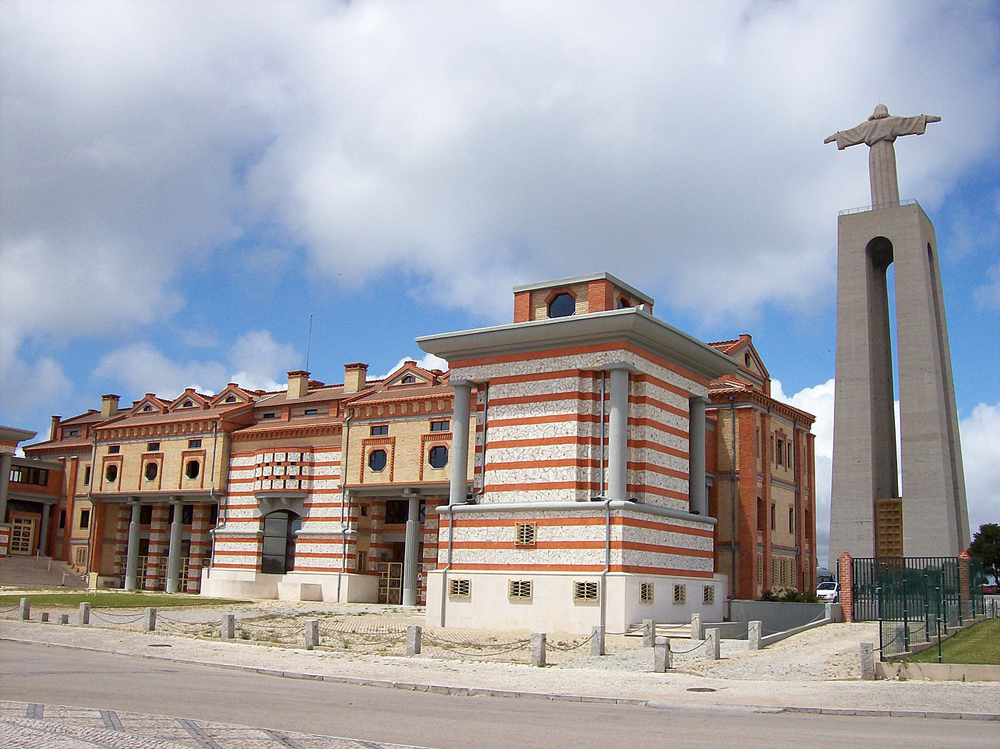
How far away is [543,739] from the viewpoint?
1406cm

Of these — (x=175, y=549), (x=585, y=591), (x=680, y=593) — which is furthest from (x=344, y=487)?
(x=680, y=593)

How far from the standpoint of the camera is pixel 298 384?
203ft

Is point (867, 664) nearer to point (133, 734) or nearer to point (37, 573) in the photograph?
point (133, 734)

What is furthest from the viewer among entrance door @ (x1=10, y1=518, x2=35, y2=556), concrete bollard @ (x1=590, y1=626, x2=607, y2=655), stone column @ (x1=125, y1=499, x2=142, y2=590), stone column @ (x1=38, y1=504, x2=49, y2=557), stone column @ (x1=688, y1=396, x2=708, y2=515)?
stone column @ (x1=38, y1=504, x2=49, y2=557)

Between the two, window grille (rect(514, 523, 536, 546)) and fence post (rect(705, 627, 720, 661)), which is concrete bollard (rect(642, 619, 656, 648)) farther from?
window grille (rect(514, 523, 536, 546))

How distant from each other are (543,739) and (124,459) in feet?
180

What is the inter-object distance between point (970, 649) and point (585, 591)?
12.4 m

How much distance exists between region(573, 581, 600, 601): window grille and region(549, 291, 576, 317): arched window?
10760 millimetres

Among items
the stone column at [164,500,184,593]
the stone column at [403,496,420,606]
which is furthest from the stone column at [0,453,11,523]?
the stone column at [403,496,420,606]

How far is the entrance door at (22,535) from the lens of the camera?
231 ft

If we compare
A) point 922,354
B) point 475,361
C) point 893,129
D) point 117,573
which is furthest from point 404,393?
point 893,129

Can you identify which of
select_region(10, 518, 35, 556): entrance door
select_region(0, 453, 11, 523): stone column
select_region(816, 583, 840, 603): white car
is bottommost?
select_region(816, 583, 840, 603): white car

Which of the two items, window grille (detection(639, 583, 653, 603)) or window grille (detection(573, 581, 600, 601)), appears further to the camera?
window grille (detection(639, 583, 653, 603))

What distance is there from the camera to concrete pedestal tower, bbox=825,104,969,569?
56.8 metres
